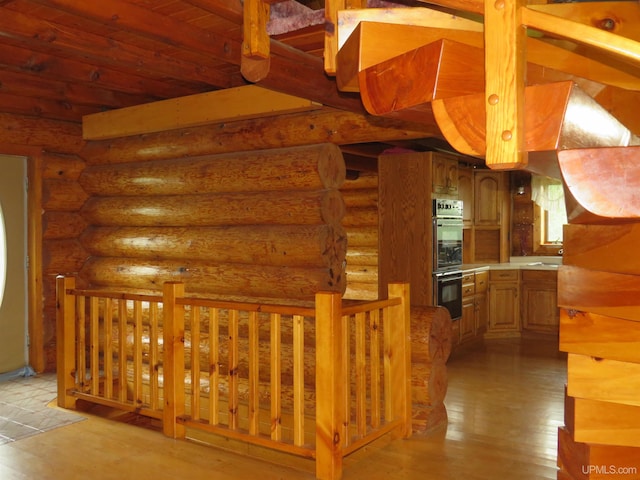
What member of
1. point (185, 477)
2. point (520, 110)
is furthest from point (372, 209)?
point (520, 110)

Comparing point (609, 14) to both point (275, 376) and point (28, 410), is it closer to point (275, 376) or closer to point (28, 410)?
point (275, 376)

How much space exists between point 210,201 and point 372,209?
11.1ft

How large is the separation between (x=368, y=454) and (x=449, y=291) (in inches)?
117

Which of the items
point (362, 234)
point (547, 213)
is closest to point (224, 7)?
point (362, 234)

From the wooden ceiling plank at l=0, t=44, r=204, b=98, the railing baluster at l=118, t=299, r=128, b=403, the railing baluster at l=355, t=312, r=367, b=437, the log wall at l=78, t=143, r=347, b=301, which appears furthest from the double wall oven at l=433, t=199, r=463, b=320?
the railing baluster at l=118, t=299, r=128, b=403

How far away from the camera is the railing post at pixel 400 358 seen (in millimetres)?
3877

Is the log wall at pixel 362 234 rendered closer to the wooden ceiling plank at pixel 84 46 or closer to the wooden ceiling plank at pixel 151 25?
the wooden ceiling plank at pixel 84 46

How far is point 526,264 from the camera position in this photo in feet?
25.5

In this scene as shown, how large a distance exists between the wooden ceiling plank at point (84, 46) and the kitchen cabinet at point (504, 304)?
4.62 meters

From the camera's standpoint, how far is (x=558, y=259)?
7934 millimetres

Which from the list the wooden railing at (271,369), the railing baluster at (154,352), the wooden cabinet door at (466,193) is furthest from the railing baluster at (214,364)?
the wooden cabinet door at (466,193)

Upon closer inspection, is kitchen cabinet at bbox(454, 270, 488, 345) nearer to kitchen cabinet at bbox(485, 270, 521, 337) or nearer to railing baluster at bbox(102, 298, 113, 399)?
kitchen cabinet at bbox(485, 270, 521, 337)

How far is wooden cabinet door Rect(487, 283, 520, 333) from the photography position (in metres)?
7.45

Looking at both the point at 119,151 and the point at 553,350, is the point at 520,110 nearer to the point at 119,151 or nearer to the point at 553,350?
the point at 119,151
